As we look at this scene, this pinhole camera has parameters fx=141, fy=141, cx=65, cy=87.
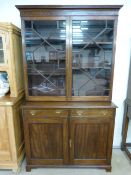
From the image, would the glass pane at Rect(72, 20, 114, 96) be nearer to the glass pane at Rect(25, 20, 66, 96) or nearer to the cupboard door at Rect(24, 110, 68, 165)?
the glass pane at Rect(25, 20, 66, 96)

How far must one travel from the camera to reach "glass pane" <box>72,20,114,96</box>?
1815 millimetres

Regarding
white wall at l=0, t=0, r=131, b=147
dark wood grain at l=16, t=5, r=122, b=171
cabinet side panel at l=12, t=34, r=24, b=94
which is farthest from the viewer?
white wall at l=0, t=0, r=131, b=147

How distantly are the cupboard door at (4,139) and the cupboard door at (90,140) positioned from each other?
86 centimetres

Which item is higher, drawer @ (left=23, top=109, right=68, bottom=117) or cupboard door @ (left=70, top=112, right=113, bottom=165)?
drawer @ (left=23, top=109, right=68, bottom=117)

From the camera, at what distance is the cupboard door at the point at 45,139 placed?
183 centimetres

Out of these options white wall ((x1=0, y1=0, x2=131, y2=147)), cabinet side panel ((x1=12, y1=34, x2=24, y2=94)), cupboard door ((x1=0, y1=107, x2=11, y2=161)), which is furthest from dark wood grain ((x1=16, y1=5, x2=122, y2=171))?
white wall ((x1=0, y1=0, x2=131, y2=147))

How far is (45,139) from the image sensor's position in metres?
1.90

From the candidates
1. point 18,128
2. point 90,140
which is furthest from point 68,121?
point 18,128

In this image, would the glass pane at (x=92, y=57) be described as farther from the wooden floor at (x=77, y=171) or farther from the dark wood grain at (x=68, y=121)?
the wooden floor at (x=77, y=171)

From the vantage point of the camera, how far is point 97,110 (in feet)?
5.89

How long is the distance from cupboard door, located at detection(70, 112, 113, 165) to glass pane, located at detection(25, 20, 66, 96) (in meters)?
0.51

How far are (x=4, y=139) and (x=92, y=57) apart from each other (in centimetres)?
163

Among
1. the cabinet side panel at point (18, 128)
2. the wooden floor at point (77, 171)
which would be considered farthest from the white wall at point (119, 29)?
the cabinet side panel at point (18, 128)

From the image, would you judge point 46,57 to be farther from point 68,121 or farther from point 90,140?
point 90,140
